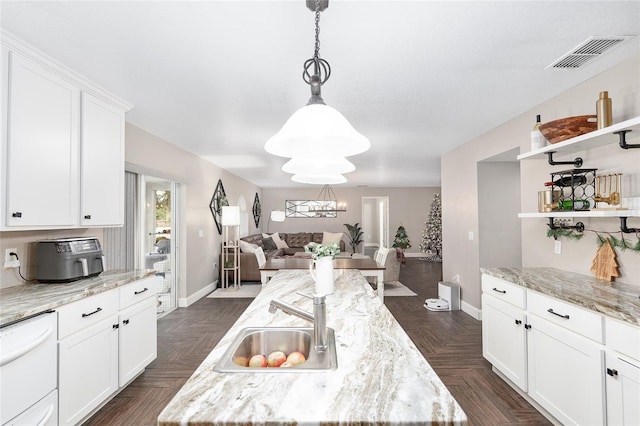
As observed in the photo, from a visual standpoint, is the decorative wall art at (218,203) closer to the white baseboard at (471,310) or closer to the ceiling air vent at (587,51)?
the white baseboard at (471,310)

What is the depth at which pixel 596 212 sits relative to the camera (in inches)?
76.7

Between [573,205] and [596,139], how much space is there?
484 mm

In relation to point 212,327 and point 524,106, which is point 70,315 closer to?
point 212,327

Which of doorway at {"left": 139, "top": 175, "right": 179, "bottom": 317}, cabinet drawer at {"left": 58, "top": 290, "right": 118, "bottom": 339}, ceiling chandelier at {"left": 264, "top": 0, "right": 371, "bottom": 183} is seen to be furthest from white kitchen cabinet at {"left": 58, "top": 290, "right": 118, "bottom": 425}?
doorway at {"left": 139, "top": 175, "right": 179, "bottom": 317}

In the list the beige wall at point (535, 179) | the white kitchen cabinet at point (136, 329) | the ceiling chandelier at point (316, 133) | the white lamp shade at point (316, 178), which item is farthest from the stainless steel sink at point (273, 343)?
the beige wall at point (535, 179)

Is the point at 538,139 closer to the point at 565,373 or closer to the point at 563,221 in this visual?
the point at 563,221

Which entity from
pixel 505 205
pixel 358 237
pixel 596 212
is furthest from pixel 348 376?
pixel 358 237

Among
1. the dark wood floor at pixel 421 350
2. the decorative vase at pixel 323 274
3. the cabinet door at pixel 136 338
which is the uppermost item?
Result: the decorative vase at pixel 323 274

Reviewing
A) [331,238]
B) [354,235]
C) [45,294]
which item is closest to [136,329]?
[45,294]

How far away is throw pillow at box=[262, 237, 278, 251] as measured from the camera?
8.40m

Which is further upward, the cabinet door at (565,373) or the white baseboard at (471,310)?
the cabinet door at (565,373)

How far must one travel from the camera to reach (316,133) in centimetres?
105

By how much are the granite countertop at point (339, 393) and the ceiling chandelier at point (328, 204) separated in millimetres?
9021

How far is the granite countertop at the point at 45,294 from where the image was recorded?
155 centimetres
